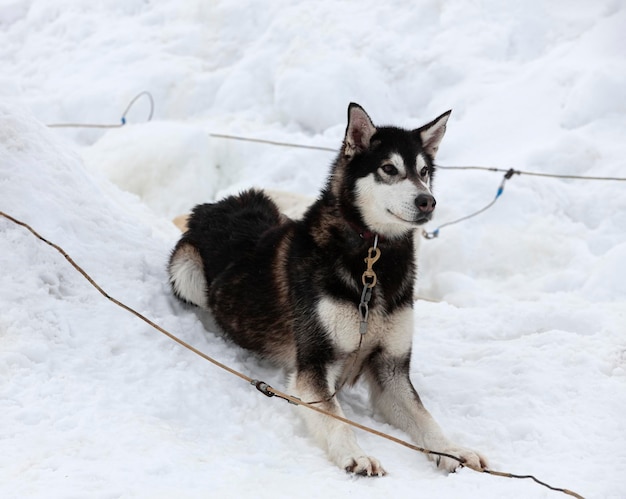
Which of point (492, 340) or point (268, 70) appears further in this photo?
point (268, 70)

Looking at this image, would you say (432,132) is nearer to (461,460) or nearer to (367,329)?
(367,329)

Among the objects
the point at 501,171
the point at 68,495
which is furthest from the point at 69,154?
the point at 501,171

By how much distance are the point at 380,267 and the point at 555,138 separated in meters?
5.10

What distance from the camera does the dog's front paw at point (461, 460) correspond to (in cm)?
280

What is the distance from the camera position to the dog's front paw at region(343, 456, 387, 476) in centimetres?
269

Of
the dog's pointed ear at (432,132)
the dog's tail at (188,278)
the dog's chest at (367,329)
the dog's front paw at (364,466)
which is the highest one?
the dog's pointed ear at (432,132)

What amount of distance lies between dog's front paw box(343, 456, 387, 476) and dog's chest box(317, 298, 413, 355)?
1.86ft

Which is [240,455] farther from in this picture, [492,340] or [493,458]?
[492,340]

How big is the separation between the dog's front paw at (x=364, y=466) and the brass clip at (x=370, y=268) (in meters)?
0.78

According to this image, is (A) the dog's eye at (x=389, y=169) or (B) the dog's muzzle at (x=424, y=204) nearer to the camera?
(B) the dog's muzzle at (x=424, y=204)

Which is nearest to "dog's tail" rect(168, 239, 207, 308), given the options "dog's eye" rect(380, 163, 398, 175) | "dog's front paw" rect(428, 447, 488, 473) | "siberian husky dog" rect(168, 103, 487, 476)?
"siberian husky dog" rect(168, 103, 487, 476)

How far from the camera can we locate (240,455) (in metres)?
2.75

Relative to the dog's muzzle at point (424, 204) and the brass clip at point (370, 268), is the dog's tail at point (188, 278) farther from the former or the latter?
the dog's muzzle at point (424, 204)

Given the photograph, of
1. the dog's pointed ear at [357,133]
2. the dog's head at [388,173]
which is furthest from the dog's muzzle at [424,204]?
the dog's pointed ear at [357,133]
